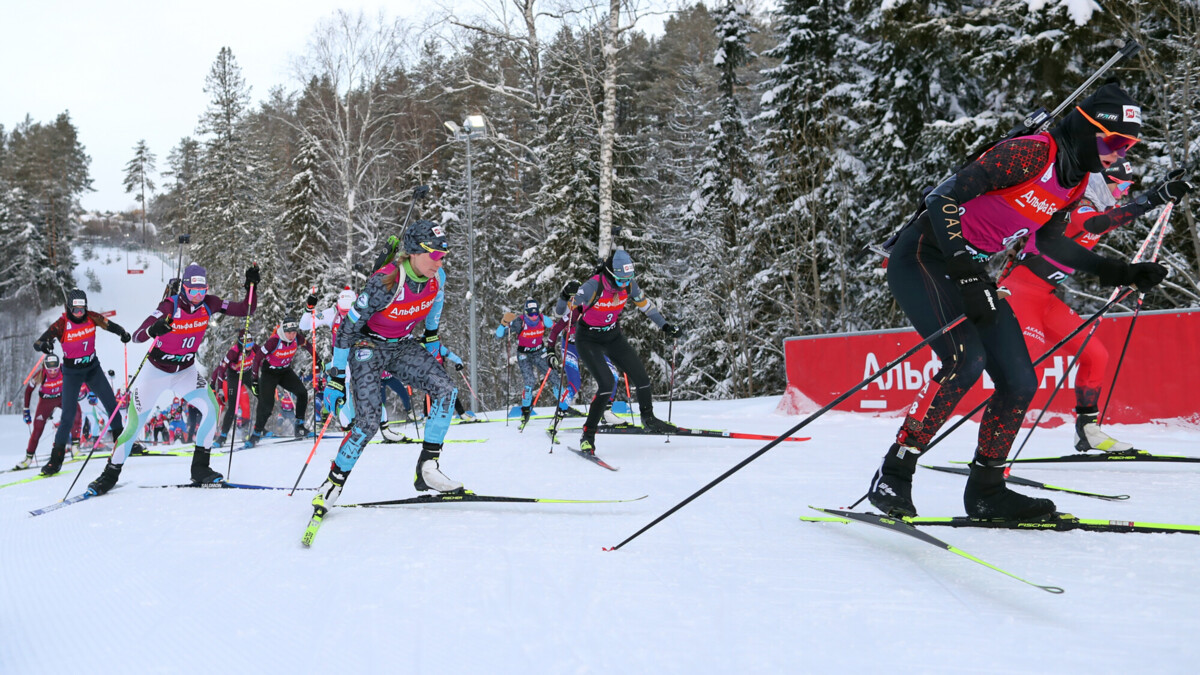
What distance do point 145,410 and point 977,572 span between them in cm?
636

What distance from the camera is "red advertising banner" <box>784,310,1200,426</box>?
21.8 feet

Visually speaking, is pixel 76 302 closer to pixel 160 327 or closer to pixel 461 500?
pixel 160 327

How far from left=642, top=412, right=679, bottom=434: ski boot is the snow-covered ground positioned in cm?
171

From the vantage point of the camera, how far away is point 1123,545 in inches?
120

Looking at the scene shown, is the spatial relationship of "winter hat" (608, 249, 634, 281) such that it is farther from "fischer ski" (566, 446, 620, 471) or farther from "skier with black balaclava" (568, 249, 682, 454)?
"fischer ski" (566, 446, 620, 471)

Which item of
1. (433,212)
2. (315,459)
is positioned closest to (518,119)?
(433,212)

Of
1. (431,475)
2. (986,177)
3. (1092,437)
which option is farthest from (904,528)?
(1092,437)

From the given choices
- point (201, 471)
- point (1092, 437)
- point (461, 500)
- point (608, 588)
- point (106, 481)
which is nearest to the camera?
point (608, 588)

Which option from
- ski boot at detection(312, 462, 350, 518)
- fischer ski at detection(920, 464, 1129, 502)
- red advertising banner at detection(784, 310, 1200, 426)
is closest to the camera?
fischer ski at detection(920, 464, 1129, 502)

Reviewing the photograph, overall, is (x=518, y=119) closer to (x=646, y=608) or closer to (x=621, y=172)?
(x=621, y=172)

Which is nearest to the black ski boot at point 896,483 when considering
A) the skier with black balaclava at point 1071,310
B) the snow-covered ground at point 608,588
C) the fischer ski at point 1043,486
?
the snow-covered ground at point 608,588

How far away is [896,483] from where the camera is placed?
3424 mm

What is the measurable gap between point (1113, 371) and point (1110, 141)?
4951 mm

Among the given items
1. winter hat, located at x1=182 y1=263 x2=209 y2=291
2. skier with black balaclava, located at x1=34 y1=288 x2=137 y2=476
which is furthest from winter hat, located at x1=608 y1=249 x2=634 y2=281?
skier with black balaclava, located at x1=34 y1=288 x2=137 y2=476
